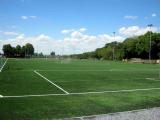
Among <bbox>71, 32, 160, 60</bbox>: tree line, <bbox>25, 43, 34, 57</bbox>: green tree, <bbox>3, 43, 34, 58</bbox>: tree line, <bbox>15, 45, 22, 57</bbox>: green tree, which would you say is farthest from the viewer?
<bbox>25, 43, 34, 57</bbox>: green tree

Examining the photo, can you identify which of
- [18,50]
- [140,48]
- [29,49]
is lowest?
[140,48]

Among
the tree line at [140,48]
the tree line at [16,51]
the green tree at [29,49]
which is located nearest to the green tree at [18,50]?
the tree line at [16,51]

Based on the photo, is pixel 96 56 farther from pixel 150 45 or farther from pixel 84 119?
pixel 84 119

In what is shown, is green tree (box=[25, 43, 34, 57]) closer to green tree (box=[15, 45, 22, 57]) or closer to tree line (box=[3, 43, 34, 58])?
tree line (box=[3, 43, 34, 58])

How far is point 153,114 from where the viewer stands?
8.57 metres

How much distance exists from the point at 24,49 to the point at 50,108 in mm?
156821

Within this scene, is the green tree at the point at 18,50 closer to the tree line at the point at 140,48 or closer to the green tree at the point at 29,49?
the green tree at the point at 29,49

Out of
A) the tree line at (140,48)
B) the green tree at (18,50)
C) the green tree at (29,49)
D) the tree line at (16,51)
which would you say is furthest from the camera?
the green tree at (29,49)

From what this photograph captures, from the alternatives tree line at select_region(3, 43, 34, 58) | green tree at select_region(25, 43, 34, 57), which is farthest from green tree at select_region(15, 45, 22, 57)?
green tree at select_region(25, 43, 34, 57)

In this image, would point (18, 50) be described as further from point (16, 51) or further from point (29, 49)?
point (29, 49)

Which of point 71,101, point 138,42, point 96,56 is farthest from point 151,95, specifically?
point 96,56

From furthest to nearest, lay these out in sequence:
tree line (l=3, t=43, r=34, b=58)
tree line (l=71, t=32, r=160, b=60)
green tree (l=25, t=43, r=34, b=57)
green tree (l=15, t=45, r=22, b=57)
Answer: green tree (l=25, t=43, r=34, b=57) → green tree (l=15, t=45, r=22, b=57) → tree line (l=3, t=43, r=34, b=58) → tree line (l=71, t=32, r=160, b=60)

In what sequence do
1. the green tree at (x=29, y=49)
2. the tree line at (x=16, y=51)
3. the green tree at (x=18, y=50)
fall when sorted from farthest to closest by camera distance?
the green tree at (x=29, y=49)
the green tree at (x=18, y=50)
the tree line at (x=16, y=51)

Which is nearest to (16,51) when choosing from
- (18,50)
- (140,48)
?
(18,50)
